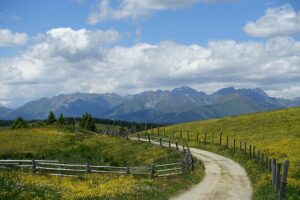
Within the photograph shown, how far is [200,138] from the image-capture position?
3295 inches

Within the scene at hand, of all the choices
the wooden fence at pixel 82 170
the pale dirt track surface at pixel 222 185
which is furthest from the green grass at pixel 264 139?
the wooden fence at pixel 82 170

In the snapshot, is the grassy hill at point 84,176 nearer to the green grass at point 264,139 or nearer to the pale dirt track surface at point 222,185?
the pale dirt track surface at point 222,185

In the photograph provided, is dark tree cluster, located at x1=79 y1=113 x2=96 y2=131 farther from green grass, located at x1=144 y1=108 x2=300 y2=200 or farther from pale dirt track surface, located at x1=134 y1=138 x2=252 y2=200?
pale dirt track surface, located at x1=134 y1=138 x2=252 y2=200

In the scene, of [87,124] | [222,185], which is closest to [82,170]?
[222,185]

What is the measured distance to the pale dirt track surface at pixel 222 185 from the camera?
28.4 m

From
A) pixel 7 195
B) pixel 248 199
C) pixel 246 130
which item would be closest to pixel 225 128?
pixel 246 130

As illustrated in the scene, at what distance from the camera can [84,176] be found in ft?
126

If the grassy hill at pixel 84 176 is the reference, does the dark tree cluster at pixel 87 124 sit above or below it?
above

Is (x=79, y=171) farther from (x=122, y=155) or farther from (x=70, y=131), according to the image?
(x=70, y=131)

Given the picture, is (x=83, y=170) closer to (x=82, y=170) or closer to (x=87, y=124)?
(x=82, y=170)

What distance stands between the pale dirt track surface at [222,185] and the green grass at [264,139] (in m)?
0.84

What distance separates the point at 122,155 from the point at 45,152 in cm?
1263

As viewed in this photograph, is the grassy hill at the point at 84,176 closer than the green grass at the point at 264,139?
Yes

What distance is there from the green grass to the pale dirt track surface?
841mm
